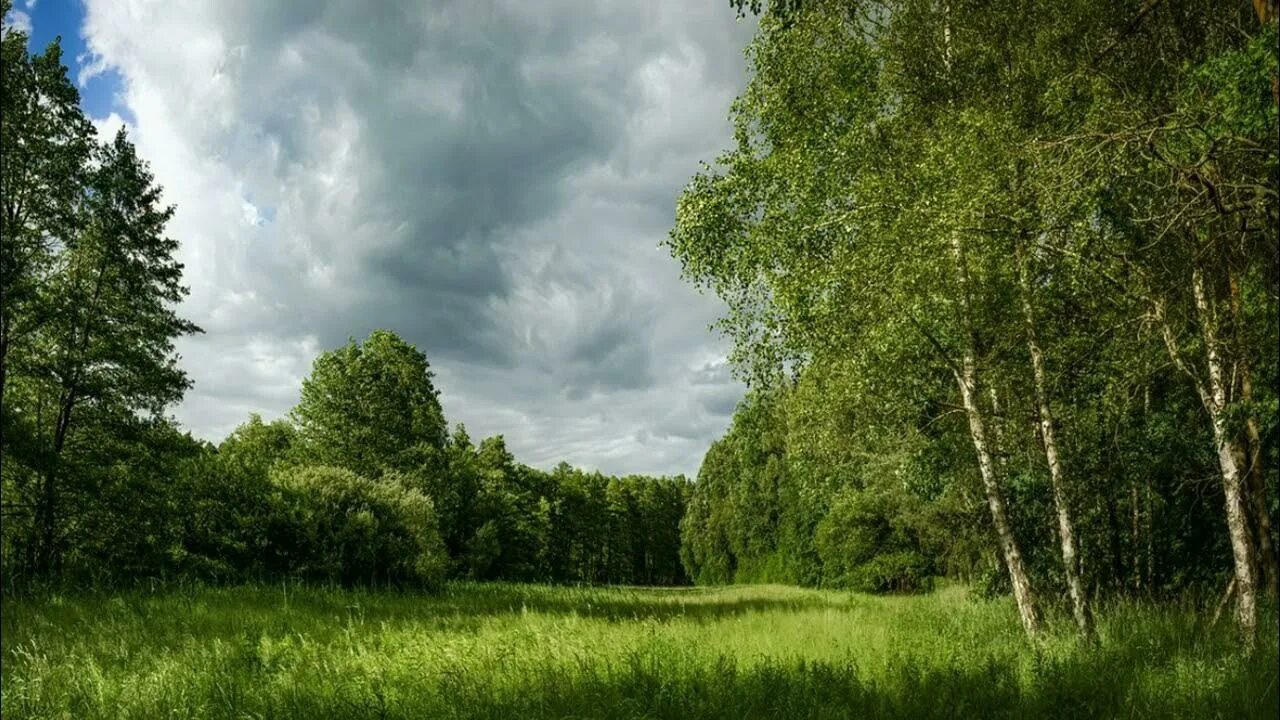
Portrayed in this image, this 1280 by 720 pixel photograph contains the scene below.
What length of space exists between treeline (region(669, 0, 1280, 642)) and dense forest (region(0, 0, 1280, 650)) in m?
0.06

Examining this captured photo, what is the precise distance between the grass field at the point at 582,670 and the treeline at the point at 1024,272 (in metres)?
1.93

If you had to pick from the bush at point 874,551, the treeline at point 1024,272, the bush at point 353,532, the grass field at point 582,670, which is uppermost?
the treeline at point 1024,272

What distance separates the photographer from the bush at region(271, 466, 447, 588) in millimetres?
15906

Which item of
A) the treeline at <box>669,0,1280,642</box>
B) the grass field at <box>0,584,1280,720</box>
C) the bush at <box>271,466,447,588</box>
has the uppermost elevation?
the treeline at <box>669,0,1280,642</box>

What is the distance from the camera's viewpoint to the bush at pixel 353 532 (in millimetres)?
15906

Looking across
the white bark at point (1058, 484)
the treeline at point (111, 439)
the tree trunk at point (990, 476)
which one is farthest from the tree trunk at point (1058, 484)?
the treeline at point (111, 439)

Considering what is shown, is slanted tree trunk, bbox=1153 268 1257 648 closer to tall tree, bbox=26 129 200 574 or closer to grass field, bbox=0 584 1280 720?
grass field, bbox=0 584 1280 720

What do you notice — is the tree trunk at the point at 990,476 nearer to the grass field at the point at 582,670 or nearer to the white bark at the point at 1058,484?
the grass field at the point at 582,670

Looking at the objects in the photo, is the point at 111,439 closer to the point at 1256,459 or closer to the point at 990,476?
the point at 990,476

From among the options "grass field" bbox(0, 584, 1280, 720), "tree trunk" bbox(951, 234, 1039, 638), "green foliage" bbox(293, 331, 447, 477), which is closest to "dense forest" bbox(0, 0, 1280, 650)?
"tree trunk" bbox(951, 234, 1039, 638)

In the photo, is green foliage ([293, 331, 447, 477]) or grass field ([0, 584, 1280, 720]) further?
green foliage ([293, 331, 447, 477])

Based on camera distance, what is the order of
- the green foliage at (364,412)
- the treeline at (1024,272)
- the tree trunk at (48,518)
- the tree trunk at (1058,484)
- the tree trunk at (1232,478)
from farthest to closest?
the green foliage at (364,412) < the tree trunk at (48,518) < the tree trunk at (1058,484) < the tree trunk at (1232,478) < the treeline at (1024,272)

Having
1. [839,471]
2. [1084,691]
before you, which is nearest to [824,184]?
[839,471]

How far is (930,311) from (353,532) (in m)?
13.8
